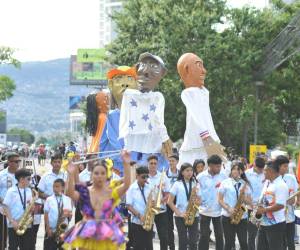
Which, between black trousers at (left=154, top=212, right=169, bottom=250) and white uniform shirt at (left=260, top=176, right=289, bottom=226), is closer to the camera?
white uniform shirt at (left=260, top=176, right=289, bottom=226)

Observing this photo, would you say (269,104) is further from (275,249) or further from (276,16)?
(275,249)

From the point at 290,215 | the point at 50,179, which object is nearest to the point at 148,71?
the point at 50,179

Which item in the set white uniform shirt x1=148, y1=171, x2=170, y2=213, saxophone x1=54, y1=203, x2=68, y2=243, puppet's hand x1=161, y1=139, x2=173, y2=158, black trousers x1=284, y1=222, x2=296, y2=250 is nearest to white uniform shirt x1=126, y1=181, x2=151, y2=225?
white uniform shirt x1=148, y1=171, x2=170, y2=213

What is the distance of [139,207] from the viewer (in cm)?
1285

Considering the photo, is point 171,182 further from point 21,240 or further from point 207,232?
point 21,240

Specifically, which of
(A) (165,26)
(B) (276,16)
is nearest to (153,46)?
(A) (165,26)

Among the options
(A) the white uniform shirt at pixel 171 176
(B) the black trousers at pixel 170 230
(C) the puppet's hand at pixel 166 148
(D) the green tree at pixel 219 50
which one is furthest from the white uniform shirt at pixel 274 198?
(D) the green tree at pixel 219 50

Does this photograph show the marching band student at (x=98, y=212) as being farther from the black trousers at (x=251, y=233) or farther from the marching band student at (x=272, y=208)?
the black trousers at (x=251, y=233)

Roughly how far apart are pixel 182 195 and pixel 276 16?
2294 cm

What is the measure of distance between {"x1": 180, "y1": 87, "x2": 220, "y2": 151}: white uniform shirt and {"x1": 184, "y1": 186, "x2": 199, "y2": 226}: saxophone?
16.1ft

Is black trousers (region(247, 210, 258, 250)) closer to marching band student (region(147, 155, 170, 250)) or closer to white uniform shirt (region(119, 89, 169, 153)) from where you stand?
marching band student (region(147, 155, 170, 250))

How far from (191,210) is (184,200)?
209mm

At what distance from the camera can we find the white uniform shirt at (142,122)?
18500 millimetres

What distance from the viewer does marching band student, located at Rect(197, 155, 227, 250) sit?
1365 cm
